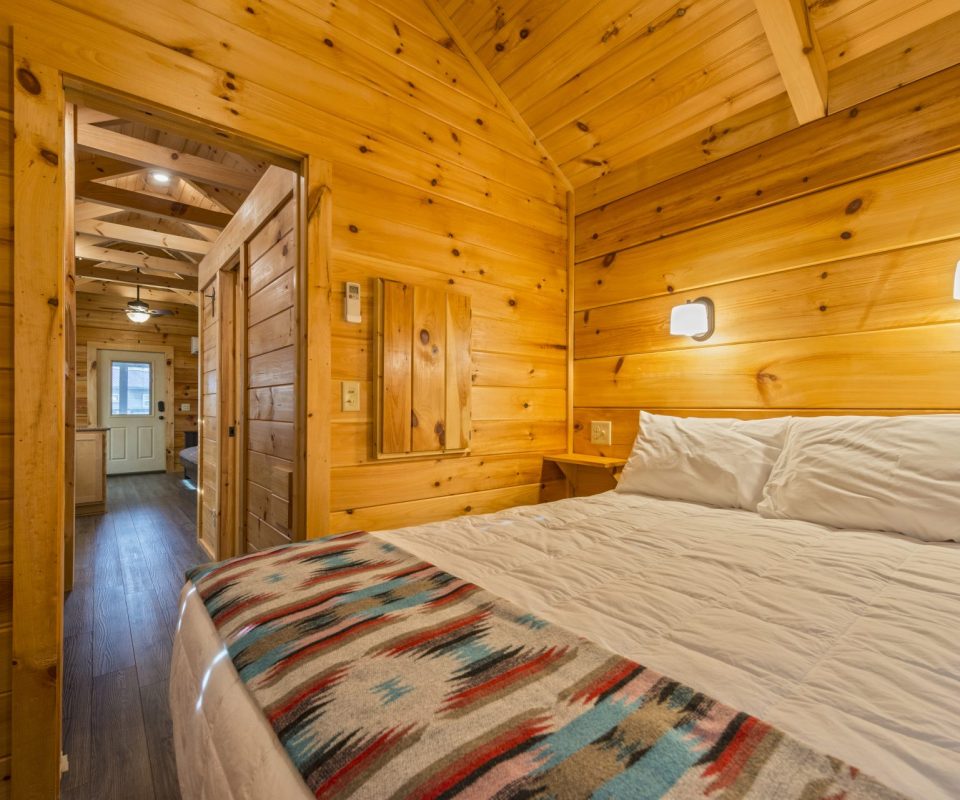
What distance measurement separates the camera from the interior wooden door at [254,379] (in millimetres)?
2080

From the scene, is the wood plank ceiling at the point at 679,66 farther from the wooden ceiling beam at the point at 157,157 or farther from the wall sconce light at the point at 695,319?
the wooden ceiling beam at the point at 157,157

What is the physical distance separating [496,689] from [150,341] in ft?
29.4

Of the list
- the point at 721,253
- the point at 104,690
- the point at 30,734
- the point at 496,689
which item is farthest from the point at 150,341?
the point at 496,689

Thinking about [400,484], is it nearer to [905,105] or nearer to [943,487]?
[943,487]

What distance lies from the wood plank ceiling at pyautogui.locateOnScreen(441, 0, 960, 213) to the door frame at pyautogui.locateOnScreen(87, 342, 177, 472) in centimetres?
755

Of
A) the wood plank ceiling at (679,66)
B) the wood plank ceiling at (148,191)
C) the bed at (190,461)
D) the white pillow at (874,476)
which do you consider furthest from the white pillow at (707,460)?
the bed at (190,461)

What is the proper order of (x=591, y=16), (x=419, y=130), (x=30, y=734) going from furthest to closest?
(x=419, y=130)
(x=591, y=16)
(x=30, y=734)

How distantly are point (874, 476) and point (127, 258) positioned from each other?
6404mm

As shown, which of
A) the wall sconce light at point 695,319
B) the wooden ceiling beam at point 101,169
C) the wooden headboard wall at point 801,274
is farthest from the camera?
the wooden ceiling beam at point 101,169

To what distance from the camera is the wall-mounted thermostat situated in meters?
1.90

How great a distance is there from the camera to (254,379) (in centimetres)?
259

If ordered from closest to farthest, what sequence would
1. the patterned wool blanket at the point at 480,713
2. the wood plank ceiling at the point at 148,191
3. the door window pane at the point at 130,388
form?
the patterned wool blanket at the point at 480,713
the wood plank ceiling at the point at 148,191
the door window pane at the point at 130,388

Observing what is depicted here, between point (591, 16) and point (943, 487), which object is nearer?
point (943, 487)

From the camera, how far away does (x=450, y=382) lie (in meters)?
2.23
